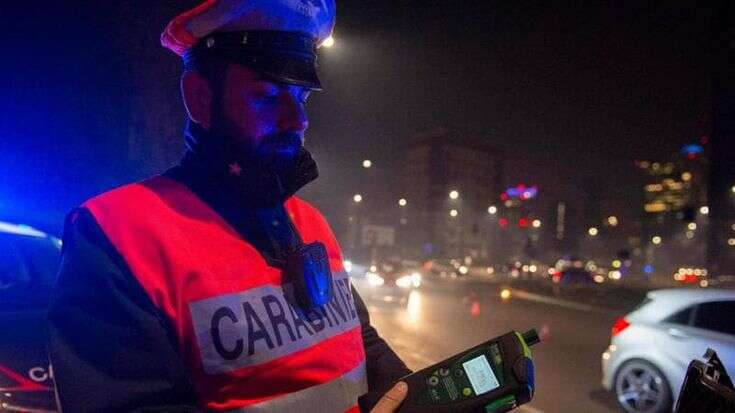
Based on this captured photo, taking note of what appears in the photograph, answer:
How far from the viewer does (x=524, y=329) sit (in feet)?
43.8

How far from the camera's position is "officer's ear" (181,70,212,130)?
4.56ft

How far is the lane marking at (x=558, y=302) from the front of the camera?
1889cm

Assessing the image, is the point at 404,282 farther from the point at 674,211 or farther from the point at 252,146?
the point at 674,211

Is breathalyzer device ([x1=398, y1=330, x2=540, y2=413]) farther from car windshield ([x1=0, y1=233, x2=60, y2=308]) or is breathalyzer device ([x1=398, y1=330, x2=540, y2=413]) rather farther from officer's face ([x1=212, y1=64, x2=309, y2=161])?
car windshield ([x1=0, y1=233, x2=60, y2=308])

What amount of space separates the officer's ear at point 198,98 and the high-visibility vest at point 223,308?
17 centimetres

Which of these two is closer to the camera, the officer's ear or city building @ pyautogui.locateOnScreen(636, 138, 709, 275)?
the officer's ear

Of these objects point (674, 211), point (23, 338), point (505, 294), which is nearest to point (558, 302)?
point (505, 294)

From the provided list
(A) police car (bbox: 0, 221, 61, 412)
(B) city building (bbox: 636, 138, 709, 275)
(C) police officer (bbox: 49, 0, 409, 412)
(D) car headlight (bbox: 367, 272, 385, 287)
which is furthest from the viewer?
(B) city building (bbox: 636, 138, 709, 275)

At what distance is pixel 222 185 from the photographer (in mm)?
1391

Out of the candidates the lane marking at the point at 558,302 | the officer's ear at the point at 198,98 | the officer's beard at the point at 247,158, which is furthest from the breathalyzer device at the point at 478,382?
the lane marking at the point at 558,302

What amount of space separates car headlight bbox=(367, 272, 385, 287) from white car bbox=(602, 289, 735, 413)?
9.36 metres

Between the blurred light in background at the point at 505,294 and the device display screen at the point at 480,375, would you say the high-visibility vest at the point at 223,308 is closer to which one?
the device display screen at the point at 480,375

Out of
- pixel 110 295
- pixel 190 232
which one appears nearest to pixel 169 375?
pixel 110 295

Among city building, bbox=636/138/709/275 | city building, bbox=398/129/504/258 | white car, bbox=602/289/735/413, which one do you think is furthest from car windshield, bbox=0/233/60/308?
city building, bbox=398/129/504/258
